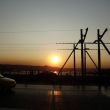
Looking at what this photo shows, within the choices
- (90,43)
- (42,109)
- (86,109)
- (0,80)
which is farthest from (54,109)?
(90,43)

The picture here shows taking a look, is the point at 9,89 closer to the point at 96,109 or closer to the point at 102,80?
the point at 96,109

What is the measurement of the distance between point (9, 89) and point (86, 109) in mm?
10337

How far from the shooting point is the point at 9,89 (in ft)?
75.7

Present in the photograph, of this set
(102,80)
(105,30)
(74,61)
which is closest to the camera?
(105,30)

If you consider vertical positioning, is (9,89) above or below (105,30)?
below

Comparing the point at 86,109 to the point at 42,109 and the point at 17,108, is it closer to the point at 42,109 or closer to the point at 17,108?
the point at 42,109

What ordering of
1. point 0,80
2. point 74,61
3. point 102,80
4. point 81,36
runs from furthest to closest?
point 74,61, point 81,36, point 102,80, point 0,80

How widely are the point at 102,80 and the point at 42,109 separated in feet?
73.3

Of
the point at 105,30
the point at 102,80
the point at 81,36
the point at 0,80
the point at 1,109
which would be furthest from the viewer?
the point at 81,36

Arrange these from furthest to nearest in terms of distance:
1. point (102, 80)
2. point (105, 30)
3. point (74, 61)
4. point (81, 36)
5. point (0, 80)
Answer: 1. point (74, 61)
2. point (81, 36)
3. point (102, 80)
4. point (105, 30)
5. point (0, 80)

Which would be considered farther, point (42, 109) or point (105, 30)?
point (105, 30)

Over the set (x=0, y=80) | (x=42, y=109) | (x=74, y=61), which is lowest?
(x=42, y=109)

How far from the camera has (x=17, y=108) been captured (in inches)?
538

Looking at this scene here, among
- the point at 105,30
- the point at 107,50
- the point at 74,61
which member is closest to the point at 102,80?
the point at 107,50
